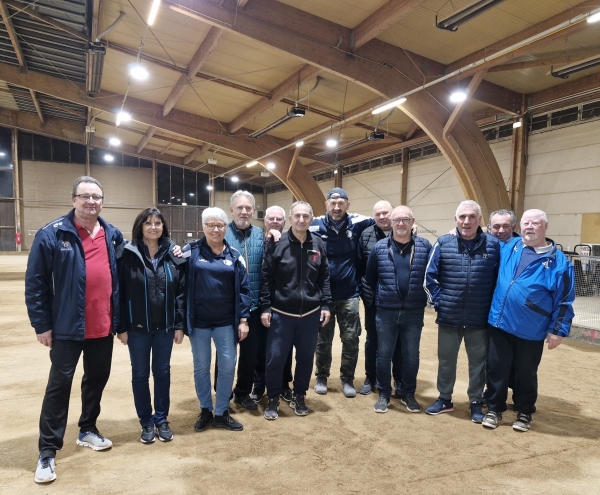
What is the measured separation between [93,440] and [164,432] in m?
0.45

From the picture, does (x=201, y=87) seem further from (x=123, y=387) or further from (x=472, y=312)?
(x=472, y=312)

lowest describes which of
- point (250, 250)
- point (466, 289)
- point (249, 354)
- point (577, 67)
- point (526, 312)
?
point (249, 354)

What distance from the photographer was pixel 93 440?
2625 mm

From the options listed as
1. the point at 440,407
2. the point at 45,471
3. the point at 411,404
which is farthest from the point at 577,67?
the point at 45,471

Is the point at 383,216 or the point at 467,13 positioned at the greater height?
the point at 467,13

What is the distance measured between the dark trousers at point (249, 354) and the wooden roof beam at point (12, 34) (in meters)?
9.34

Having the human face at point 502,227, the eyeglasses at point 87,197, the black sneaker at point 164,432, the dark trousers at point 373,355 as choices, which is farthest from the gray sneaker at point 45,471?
the human face at point 502,227

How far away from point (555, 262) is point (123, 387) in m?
3.81

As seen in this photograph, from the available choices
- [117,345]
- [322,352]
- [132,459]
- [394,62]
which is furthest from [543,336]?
[394,62]

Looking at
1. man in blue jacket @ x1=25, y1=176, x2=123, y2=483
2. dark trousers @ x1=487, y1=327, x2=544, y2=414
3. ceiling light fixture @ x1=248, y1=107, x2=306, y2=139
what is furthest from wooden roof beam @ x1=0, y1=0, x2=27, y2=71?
dark trousers @ x1=487, y1=327, x2=544, y2=414

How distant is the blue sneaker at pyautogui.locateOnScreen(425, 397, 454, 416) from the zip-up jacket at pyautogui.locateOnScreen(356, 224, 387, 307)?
977mm

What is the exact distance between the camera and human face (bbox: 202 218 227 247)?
2766 mm

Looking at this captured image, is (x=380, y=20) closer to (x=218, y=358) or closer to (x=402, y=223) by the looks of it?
(x=402, y=223)

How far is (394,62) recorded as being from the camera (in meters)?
8.05
